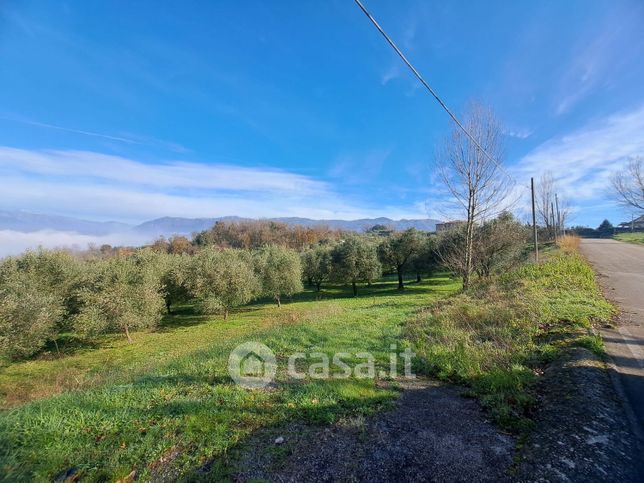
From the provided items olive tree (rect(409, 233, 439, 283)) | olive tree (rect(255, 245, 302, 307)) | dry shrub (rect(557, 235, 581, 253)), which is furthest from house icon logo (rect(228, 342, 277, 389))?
olive tree (rect(409, 233, 439, 283))

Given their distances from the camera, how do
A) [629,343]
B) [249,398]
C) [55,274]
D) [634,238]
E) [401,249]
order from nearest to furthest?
[249,398]
[629,343]
[55,274]
[401,249]
[634,238]

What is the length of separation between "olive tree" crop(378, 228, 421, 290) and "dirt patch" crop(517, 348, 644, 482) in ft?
97.9

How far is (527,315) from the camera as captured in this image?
6.95 meters

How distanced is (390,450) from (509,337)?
441cm

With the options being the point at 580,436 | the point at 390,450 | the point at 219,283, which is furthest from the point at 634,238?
the point at 390,450

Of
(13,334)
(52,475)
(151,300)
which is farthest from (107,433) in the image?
(151,300)

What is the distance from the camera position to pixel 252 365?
18.1 feet

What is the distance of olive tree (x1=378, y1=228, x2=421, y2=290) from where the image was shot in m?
33.1

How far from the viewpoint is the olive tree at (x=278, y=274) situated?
29.6 m

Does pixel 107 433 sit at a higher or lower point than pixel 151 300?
higher

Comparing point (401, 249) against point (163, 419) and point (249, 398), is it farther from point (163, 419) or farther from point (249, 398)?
point (163, 419)

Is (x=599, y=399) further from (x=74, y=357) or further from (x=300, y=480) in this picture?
(x=74, y=357)

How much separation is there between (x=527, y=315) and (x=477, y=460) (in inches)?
227

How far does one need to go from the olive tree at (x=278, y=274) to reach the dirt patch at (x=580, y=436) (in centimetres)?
2699
